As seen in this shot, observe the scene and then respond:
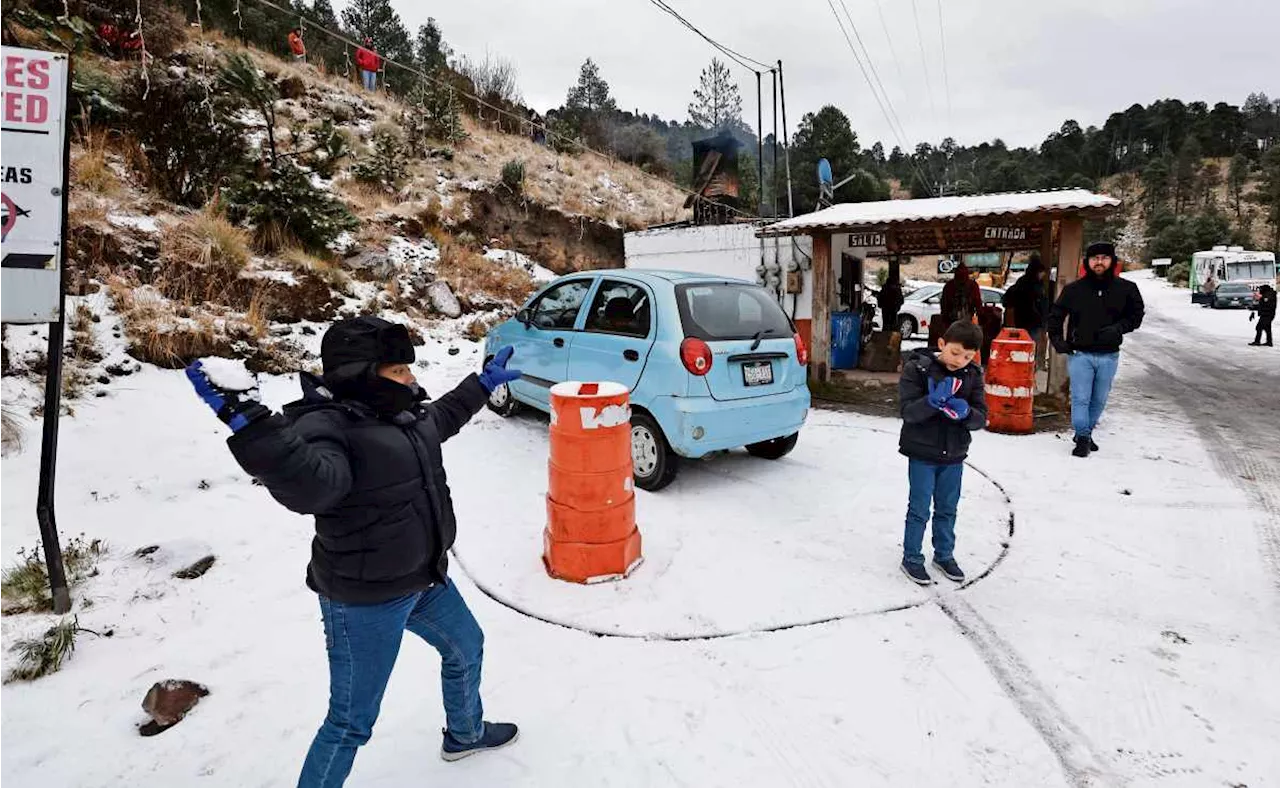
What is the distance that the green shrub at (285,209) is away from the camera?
899cm

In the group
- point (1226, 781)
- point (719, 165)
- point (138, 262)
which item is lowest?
point (1226, 781)

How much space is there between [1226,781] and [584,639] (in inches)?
96.4

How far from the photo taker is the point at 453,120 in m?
17.3

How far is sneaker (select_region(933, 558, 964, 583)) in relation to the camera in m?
3.64

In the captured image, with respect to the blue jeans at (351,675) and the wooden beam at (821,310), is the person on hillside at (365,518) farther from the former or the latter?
the wooden beam at (821,310)

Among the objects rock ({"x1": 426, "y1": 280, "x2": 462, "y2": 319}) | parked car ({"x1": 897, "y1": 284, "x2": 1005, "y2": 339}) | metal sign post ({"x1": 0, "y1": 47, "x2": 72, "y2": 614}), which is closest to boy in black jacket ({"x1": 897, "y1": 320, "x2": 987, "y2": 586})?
metal sign post ({"x1": 0, "y1": 47, "x2": 72, "y2": 614})

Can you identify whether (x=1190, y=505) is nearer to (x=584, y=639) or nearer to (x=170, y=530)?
(x=584, y=639)

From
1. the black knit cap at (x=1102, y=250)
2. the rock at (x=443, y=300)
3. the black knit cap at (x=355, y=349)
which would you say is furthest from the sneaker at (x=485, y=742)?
the rock at (x=443, y=300)

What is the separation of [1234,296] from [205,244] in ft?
106

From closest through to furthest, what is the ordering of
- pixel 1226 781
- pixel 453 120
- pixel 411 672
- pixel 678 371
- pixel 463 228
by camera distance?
pixel 1226 781 → pixel 411 672 → pixel 678 371 → pixel 463 228 → pixel 453 120

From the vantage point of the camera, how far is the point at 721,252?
1255 centimetres

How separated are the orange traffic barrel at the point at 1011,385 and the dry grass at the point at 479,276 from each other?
8.27 m

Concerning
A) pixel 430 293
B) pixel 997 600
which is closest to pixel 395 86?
pixel 430 293

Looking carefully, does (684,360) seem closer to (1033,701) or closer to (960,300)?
(1033,701)
